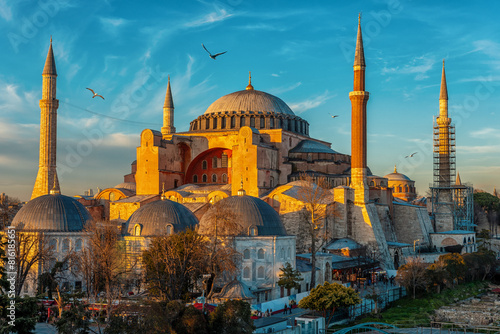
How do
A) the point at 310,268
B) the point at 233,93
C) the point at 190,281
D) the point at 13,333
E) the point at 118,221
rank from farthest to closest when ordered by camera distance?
the point at 233,93, the point at 118,221, the point at 310,268, the point at 190,281, the point at 13,333

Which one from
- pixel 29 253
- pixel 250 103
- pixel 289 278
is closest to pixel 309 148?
pixel 250 103

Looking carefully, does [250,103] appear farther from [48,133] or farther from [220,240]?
[220,240]

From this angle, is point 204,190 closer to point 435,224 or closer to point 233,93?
point 233,93

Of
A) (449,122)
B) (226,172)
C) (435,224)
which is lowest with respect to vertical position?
(435,224)

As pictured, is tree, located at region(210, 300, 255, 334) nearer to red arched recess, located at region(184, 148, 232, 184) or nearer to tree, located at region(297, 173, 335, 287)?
tree, located at region(297, 173, 335, 287)

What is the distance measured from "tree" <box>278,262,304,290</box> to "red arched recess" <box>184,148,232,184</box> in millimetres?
14832

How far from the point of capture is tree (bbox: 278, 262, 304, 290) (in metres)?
23.2

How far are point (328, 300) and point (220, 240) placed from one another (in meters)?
5.88

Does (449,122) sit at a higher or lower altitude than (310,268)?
higher

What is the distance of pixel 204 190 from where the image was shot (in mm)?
35719

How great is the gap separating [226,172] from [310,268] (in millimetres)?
13178

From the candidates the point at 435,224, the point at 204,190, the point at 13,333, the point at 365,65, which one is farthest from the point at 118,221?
the point at 435,224

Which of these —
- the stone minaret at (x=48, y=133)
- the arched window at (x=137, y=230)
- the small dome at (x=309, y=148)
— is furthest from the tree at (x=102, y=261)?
the small dome at (x=309, y=148)

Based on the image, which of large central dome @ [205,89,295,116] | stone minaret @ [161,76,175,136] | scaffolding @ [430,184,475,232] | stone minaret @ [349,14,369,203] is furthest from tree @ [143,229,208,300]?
scaffolding @ [430,184,475,232]
